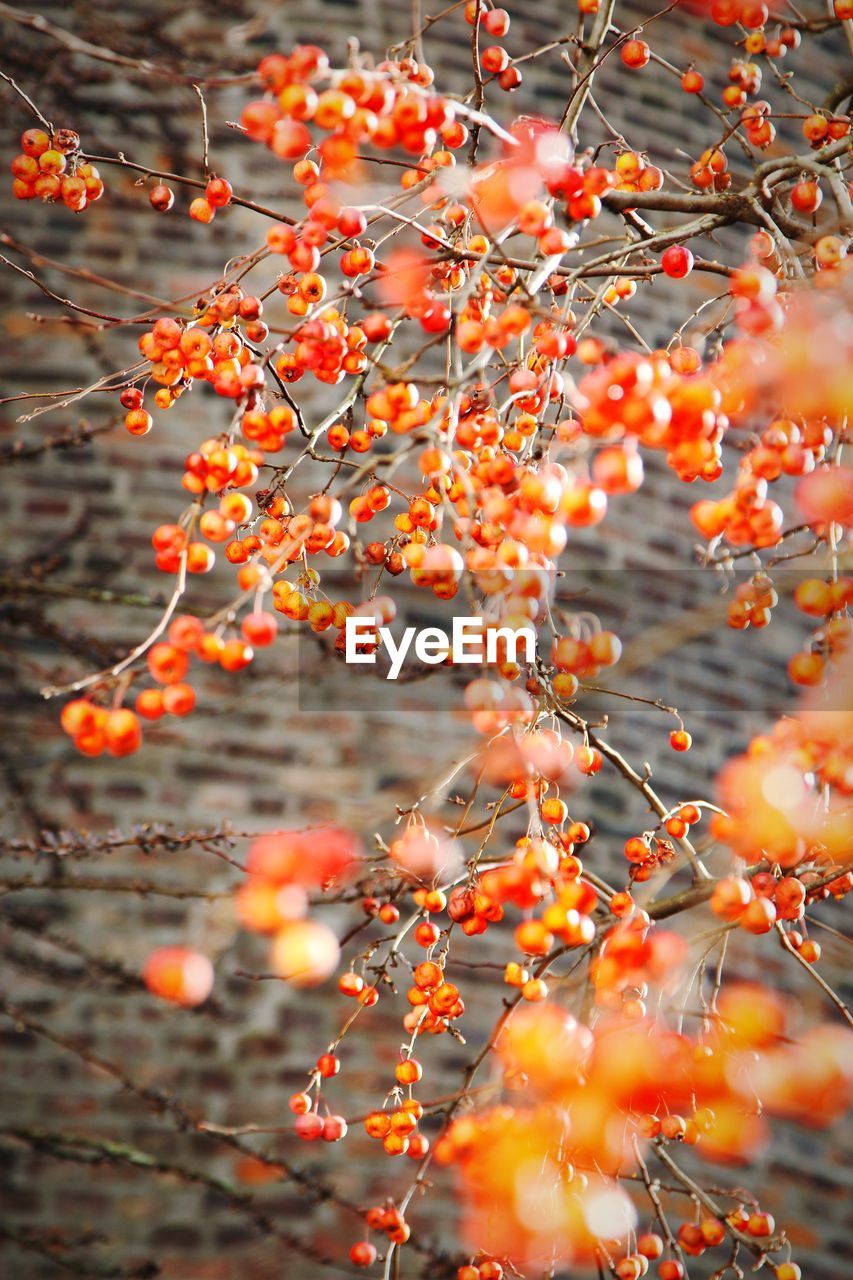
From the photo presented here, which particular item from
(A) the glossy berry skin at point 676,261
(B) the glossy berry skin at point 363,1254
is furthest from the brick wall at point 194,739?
(A) the glossy berry skin at point 676,261

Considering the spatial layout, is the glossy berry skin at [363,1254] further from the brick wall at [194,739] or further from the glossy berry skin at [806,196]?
the glossy berry skin at [806,196]

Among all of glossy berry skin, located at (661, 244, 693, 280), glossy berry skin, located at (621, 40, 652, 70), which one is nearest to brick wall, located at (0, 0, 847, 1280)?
glossy berry skin, located at (661, 244, 693, 280)

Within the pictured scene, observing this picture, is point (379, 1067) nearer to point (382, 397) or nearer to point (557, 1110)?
point (557, 1110)

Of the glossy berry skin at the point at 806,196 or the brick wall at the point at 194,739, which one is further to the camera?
the brick wall at the point at 194,739

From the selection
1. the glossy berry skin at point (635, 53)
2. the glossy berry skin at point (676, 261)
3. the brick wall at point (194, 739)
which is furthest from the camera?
the brick wall at point (194, 739)

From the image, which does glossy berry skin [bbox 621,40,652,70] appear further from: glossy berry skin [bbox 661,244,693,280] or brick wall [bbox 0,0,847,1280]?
brick wall [bbox 0,0,847,1280]

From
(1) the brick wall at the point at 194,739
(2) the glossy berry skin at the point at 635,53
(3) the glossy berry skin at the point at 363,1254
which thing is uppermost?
(2) the glossy berry skin at the point at 635,53

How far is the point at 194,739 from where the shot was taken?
1946 millimetres

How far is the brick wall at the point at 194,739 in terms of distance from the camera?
175cm

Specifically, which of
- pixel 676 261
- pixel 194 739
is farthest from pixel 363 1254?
pixel 676 261

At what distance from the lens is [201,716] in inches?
76.7

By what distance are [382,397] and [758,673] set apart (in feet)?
5.19

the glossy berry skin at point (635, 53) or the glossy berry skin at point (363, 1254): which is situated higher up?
the glossy berry skin at point (635, 53)

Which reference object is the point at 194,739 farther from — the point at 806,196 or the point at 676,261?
the point at 806,196
